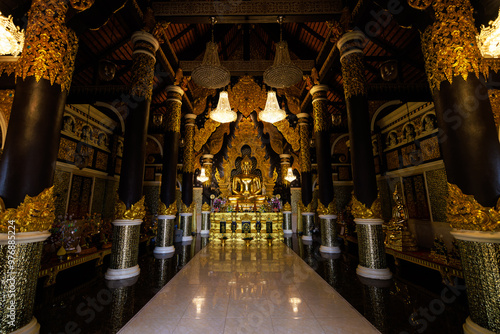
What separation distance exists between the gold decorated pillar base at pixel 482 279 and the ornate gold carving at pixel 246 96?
8.18m

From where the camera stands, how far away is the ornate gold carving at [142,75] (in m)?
4.33

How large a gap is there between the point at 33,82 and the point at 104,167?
736 cm

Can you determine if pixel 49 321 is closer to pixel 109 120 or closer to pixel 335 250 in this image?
pixel 335 250

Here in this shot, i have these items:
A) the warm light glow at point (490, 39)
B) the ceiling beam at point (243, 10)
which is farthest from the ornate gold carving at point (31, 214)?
the ceiling beam at point (243, 10)

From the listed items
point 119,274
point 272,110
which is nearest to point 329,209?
point 272,110

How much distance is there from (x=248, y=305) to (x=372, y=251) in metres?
2.45

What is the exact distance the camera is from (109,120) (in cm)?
862

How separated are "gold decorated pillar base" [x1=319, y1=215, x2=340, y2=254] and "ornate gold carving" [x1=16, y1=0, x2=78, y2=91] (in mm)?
6053

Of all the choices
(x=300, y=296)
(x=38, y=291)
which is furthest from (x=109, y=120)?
(x=300, y=296)

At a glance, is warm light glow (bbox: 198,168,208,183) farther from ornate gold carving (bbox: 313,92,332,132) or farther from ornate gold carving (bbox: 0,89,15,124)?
ornate gold carving (bbox: 0,89,15,124)

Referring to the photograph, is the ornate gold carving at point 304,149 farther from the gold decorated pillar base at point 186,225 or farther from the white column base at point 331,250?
the gold decorated pillar base at point 186,225

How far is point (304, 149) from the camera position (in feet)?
28.9

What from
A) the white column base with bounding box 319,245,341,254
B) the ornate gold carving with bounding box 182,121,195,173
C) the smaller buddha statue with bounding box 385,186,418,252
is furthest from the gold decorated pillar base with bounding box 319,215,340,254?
the ornate gold carving with bounding box 182,121,195,173

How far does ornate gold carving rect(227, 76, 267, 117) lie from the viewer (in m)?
9.08
